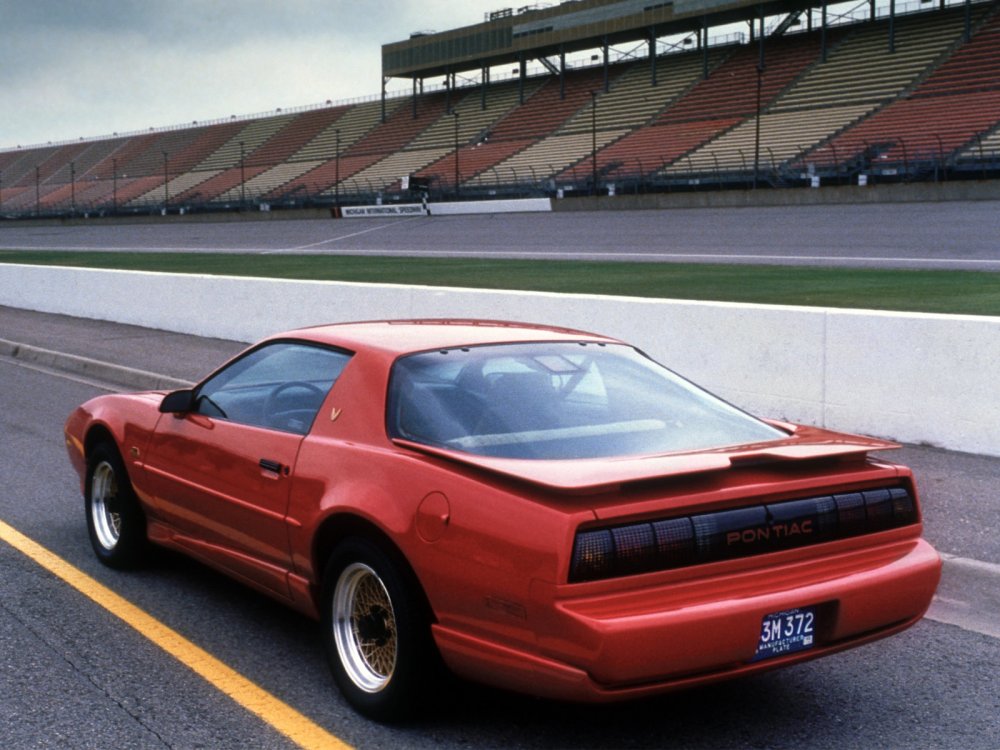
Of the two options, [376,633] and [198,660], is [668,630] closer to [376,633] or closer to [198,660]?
[376,633]

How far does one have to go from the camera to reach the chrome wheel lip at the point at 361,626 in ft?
12.7

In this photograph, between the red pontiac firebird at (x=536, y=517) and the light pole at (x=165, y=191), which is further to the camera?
the light pole at (x=165, y=191)

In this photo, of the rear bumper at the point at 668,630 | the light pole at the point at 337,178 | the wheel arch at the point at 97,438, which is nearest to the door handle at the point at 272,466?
the rear bumper at the point at 668,630

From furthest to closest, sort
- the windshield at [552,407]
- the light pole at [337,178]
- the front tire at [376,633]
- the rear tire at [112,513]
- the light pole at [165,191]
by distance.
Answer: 1. the light pole at [165,191]
2. the light pole at [337,178]
3. the rear tire at [112,513]
4. the windshield at [552,407]
5. the front tire at [376,633]

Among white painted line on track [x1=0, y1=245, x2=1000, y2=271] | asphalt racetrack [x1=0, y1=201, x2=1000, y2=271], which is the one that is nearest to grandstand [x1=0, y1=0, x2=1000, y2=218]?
asphalt racetrack [x1=0, y1=201, x2=1000, y2=271]

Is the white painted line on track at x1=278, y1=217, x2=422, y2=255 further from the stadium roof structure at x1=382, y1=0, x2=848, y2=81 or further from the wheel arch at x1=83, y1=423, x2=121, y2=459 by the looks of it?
the wheel arch at x1=83, y1=423, x2=121, y2=459

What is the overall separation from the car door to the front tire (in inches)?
15.1

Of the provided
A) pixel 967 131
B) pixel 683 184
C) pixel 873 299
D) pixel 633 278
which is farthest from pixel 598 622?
pixel 683 184

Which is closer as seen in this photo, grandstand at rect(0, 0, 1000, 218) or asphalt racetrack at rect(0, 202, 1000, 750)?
asphalt racetrack at rect(0, 202, 1000, 750)

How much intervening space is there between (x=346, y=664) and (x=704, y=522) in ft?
4.38

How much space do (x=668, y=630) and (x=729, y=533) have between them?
0.38 metres

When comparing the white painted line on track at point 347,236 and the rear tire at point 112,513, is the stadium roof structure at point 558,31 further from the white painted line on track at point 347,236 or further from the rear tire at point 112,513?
the rear tire at point 112,513

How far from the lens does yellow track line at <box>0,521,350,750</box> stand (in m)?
3.84

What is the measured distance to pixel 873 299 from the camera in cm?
1516
